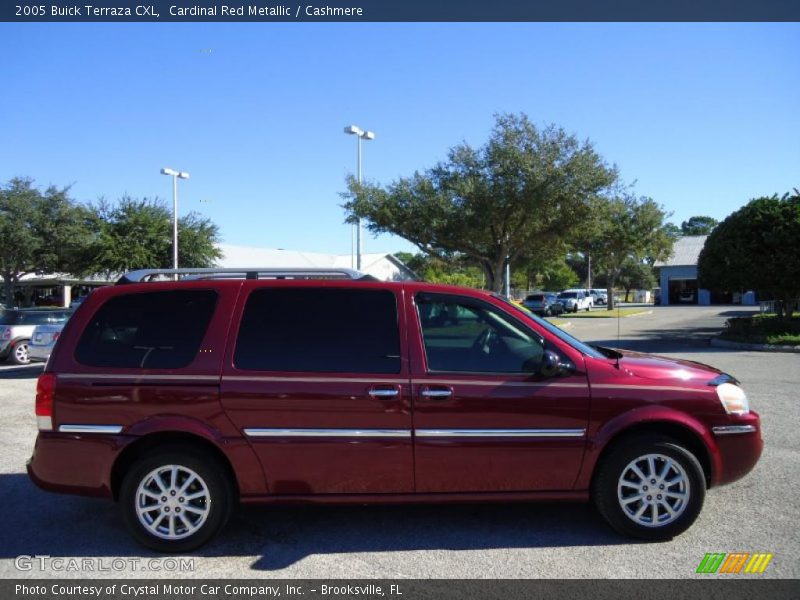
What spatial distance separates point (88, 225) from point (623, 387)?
116ft

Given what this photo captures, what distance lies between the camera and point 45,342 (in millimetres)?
15250

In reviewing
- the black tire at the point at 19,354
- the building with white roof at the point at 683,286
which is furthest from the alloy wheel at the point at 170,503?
the building with white roof at the point at 683,286

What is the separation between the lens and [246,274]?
16.1 ft

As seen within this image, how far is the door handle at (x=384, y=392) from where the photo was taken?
4.22m

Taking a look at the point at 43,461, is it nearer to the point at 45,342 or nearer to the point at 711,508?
the point at 711,508

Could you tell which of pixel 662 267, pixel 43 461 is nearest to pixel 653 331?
pixel 43 461

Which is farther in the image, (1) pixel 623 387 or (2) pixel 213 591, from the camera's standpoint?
(1) pixel 623 387

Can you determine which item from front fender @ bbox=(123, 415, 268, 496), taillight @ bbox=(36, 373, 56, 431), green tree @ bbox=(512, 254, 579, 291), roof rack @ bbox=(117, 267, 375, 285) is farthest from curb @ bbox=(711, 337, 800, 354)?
green tree @ bbox=(512, 254, 579, 291)

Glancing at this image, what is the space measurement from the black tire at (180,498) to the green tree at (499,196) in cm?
2226

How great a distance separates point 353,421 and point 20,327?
1574 centimetres

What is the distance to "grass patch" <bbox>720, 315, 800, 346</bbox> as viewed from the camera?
17.5 m

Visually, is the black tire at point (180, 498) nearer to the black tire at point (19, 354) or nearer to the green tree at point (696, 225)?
the black tire at point (19, 354)

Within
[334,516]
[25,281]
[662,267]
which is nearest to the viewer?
[334,516]

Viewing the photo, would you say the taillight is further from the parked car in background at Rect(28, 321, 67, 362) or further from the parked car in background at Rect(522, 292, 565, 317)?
the parked car in background at Rect(522, 292, 565, 317)
